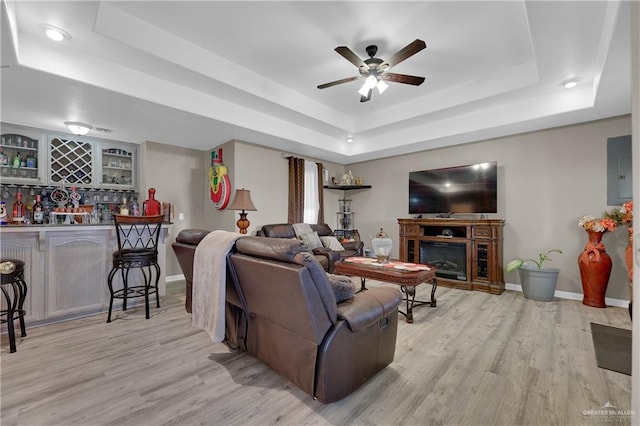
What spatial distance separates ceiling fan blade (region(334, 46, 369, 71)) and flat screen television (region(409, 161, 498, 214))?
2.77 m

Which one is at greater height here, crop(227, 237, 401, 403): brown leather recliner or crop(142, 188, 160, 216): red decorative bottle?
crop(142, 188, 160, 216): red decorative bottle

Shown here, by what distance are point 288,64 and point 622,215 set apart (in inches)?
175

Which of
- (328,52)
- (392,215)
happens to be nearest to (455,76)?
(328,52)

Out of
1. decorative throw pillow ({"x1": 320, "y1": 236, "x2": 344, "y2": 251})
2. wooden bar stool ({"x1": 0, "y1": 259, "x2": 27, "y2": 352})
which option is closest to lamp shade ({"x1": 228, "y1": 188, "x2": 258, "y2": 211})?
decorative throw pillow ({"x1": 320, "y1": 236, "x2": 344, "y2": 251})

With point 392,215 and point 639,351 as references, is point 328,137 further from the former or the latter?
point 639,351

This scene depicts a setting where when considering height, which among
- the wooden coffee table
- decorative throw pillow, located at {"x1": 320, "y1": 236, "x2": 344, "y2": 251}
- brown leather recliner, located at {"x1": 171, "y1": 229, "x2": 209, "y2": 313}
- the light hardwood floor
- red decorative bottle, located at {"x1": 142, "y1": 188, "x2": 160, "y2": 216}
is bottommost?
the light hardwood floor

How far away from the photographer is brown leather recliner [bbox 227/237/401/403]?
159cm

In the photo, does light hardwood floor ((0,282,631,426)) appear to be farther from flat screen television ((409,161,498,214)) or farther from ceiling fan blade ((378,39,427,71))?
ceiling fan blade ((378,39,427,71))

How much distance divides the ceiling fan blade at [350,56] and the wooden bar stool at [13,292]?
11.0 feet

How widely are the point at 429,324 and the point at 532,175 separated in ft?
9.90

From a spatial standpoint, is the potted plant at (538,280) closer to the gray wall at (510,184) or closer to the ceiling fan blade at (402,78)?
the gray wall at (510,184)

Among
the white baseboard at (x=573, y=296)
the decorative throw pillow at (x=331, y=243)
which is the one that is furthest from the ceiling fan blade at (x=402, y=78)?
the white baseboard at (x=573, y=296)

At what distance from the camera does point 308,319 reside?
160 cm

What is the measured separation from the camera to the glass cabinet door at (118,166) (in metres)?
4.64
